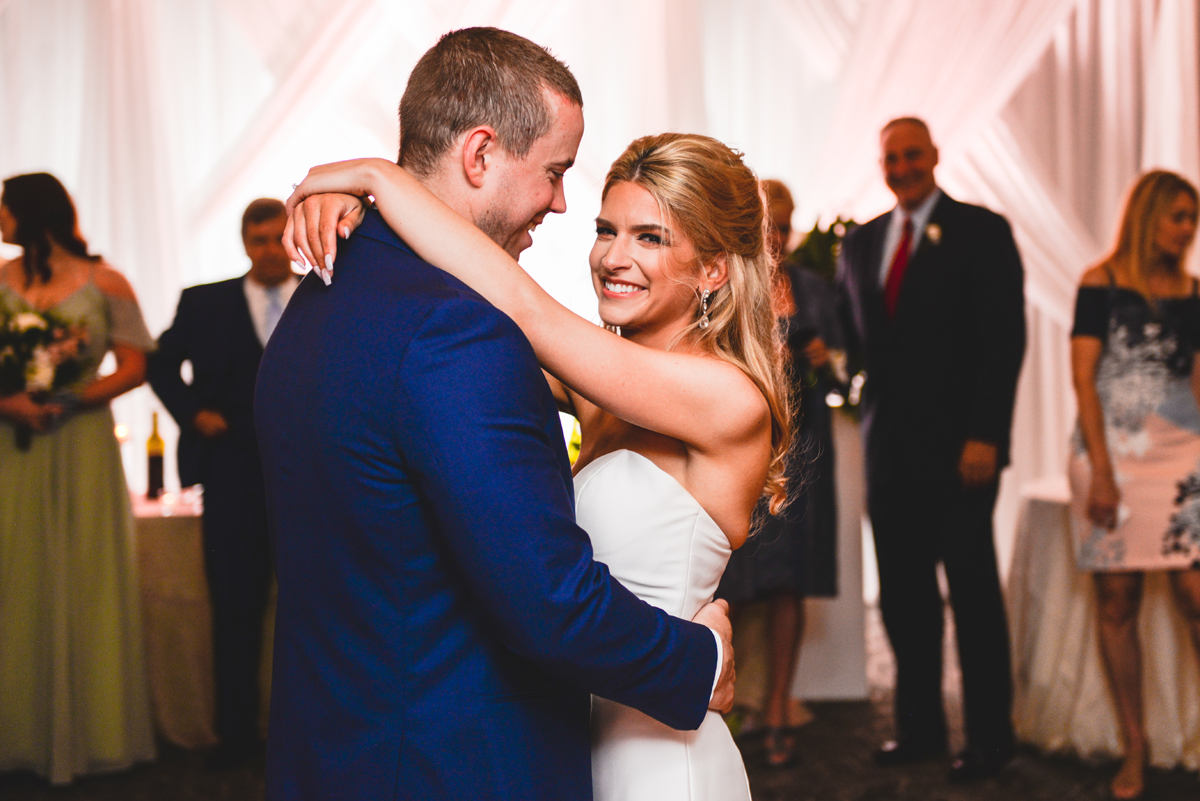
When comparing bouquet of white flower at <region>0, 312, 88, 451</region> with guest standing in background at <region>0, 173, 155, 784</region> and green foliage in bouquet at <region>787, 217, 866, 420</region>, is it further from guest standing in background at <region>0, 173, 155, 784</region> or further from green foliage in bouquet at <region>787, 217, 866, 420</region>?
green foliage in bouquet at <region>787, 217, 866, 420</region>

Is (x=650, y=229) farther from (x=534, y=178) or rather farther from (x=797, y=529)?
(x=797, y=529)

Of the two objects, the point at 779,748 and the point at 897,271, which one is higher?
the point at 897,271

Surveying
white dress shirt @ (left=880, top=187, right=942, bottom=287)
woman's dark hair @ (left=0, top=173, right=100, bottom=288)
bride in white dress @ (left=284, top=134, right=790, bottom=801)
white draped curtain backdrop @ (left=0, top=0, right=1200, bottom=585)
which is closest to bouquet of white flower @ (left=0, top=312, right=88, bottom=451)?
woman's dark hair @ (left=0, top=173, right=100, bottom=288)

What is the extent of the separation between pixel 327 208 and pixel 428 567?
0.46m

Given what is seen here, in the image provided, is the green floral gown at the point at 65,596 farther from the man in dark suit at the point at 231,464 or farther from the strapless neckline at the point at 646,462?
the strapless neckline at the point at 646,462

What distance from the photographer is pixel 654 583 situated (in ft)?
5.08

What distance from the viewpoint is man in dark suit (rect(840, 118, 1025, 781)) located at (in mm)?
3242

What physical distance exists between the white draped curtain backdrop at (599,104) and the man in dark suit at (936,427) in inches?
67.4

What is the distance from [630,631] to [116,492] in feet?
9.15

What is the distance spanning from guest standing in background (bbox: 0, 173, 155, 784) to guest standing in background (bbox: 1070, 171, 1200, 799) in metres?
3.10

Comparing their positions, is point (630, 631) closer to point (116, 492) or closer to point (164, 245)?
point (116, 492)

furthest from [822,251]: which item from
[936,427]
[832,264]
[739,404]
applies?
[739,404]

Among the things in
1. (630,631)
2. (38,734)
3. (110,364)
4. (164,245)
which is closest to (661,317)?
(630,631)

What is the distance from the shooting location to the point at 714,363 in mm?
1558
